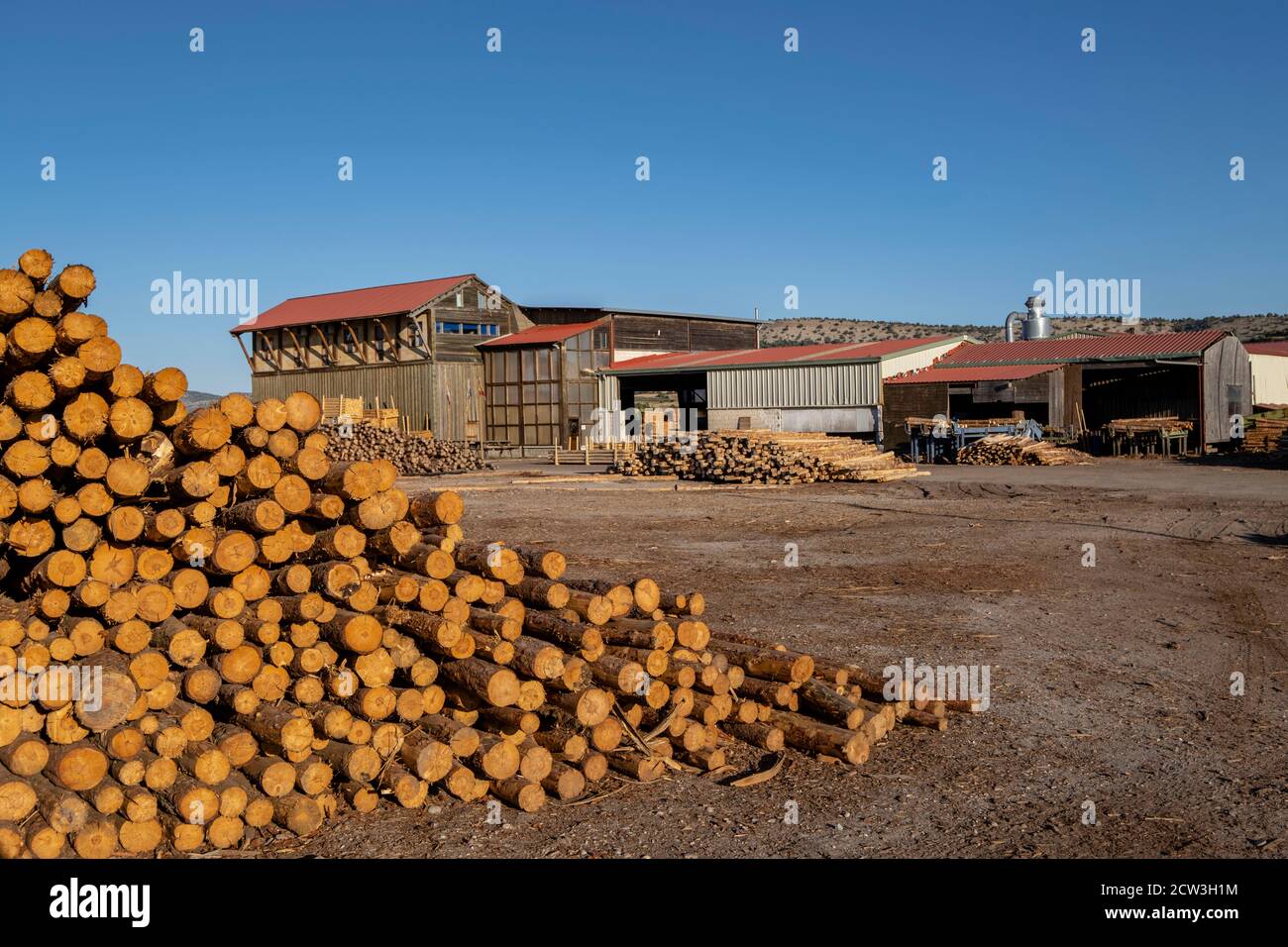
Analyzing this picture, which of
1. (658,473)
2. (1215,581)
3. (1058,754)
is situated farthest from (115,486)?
(658,473)

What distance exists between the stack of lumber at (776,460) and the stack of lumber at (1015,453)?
572 cm

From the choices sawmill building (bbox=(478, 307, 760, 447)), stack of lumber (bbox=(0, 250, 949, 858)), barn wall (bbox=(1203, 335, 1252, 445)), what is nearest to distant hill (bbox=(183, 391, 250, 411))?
stack of lumber (bbox=(0, 250, 949, 858))

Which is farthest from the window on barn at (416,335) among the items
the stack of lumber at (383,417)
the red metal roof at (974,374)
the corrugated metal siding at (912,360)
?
the red metal roof at (974,374)

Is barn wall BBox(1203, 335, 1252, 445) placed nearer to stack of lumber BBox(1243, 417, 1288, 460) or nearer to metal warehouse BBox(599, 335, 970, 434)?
stack of lumber BBox(1243, 417, 1288, 460)

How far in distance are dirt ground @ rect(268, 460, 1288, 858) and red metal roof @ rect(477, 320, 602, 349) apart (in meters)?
24.5

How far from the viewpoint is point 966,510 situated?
20.2 meters

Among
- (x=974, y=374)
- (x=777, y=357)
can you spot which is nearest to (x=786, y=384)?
(x=777, y=357)

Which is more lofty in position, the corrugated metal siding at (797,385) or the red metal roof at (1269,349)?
the red metal roof at (1269,349)

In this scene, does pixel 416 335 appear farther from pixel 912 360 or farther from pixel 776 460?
pixel 776 460

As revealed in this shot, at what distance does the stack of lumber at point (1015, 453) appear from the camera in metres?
33.2

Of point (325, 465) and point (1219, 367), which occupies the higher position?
point (1219, 367)

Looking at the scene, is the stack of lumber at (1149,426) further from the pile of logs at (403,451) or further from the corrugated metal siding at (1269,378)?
the pile of logs at (403,451)
